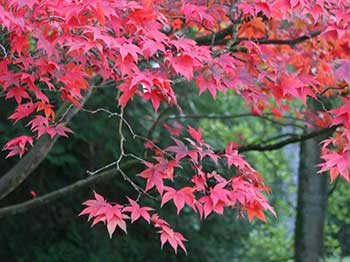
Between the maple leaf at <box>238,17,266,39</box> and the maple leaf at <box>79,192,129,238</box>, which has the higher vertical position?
the maple leaf at <box>238,17,266,39</box>

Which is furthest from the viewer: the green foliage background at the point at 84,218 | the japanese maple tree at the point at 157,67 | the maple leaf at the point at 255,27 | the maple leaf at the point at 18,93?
the green foliage background at the point at 84,218

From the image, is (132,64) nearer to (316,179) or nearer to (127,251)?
(316,179)

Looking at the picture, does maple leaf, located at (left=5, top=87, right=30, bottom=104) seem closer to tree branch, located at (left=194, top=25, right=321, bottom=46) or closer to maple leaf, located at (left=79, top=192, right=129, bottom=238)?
maple leaf, located at (left=79, top=192, right=129, bottom=238)

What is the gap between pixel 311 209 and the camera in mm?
4980

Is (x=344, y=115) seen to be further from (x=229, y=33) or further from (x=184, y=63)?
(x=229, y=33)

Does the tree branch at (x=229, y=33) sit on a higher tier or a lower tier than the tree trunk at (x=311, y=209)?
higher

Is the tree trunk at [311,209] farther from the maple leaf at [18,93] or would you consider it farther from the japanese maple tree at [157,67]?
the maple leaf at [18,93]

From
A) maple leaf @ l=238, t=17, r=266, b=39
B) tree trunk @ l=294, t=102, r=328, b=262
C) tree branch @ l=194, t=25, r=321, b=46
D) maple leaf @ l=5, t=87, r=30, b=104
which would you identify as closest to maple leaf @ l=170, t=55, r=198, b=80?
maple leaf @ l=5, t=87, r=30, b=104

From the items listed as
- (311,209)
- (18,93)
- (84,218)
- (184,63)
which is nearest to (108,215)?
(184,63)

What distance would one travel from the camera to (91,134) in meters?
5.41

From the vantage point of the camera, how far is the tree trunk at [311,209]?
4.95 m

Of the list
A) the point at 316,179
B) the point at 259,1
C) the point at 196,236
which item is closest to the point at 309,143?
the point at 316,179

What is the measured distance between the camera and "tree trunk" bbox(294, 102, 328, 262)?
4953 millimetres

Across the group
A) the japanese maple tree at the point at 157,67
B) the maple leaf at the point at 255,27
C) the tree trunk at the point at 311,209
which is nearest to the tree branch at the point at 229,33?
the maple leaf at the point at 255,27
